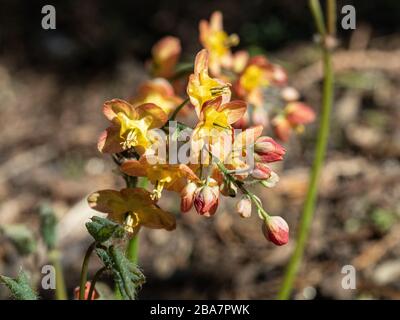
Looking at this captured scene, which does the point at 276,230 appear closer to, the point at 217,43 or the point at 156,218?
the point at 156,218

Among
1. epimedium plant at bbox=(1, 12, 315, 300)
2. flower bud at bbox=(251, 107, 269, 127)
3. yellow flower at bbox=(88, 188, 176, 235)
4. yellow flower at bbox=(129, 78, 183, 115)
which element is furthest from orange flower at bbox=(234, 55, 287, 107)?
yellow flower at bbox=(88, 188, 176, 235)

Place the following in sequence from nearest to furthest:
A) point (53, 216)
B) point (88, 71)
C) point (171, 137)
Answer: point (171, 137) < point (53, 216) < point (88, 71)

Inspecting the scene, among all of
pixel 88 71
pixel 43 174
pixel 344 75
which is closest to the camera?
pixel 43 174

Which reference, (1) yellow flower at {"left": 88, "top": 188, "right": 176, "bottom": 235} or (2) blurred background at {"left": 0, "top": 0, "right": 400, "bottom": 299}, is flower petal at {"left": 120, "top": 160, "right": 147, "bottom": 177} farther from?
(2) blurred background at {"left": 0, "top": 0, "right": 400, "bottom": 299}

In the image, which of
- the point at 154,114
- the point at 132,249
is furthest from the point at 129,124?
the point at 132,249
